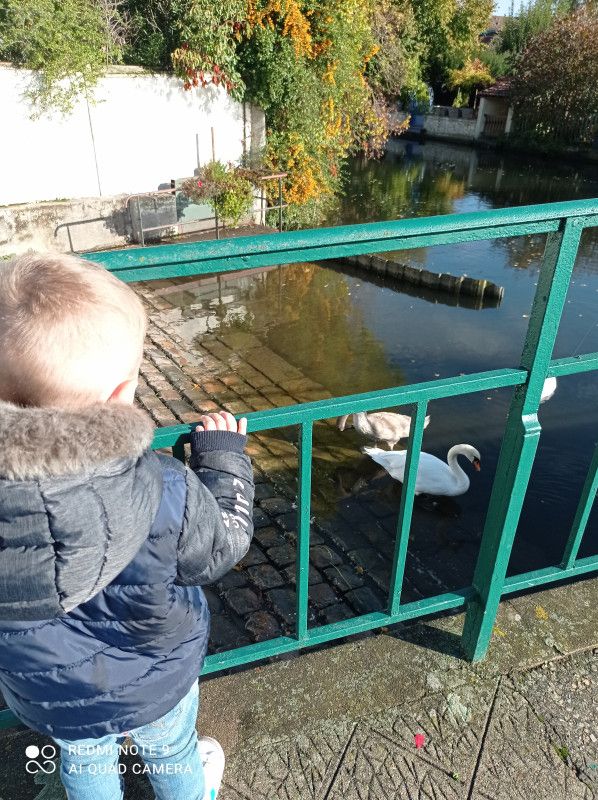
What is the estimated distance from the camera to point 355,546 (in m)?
4.86

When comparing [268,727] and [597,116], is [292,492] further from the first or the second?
[597,116]

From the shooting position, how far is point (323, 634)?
2098mm

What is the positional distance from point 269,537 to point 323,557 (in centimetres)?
46

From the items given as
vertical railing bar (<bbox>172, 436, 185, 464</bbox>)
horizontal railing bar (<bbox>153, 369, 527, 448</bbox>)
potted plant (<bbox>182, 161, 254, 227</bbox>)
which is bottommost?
potted plant (<bbox>182, 161, 254, 227</bbox>)

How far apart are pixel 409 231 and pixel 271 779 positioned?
1.72 metres

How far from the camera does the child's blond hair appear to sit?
101 cm

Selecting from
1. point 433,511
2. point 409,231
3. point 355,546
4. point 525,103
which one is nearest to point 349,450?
point 433,511

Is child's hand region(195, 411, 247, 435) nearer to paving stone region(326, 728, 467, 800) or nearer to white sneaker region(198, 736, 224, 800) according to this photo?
white sneaker region(198, 736, 224, 800)

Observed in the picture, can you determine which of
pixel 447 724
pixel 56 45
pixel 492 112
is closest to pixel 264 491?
pixel 447 724

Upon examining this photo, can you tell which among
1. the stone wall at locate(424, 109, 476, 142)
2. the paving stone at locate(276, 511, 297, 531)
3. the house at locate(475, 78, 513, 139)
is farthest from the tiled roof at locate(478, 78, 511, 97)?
the paving stone at locate(276, 511, 297, 531)

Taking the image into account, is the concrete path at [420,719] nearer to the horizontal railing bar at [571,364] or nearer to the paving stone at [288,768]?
the paving stone at [288,768]

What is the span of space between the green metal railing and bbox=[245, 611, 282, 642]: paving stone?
5.97 ft

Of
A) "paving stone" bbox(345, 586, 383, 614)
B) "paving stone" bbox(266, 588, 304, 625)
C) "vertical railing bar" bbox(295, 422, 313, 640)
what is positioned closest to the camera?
"vertical railing bar" bbox(295, 422, 313, 640)

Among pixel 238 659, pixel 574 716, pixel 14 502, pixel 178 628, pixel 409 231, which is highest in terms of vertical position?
pixel 409 231
